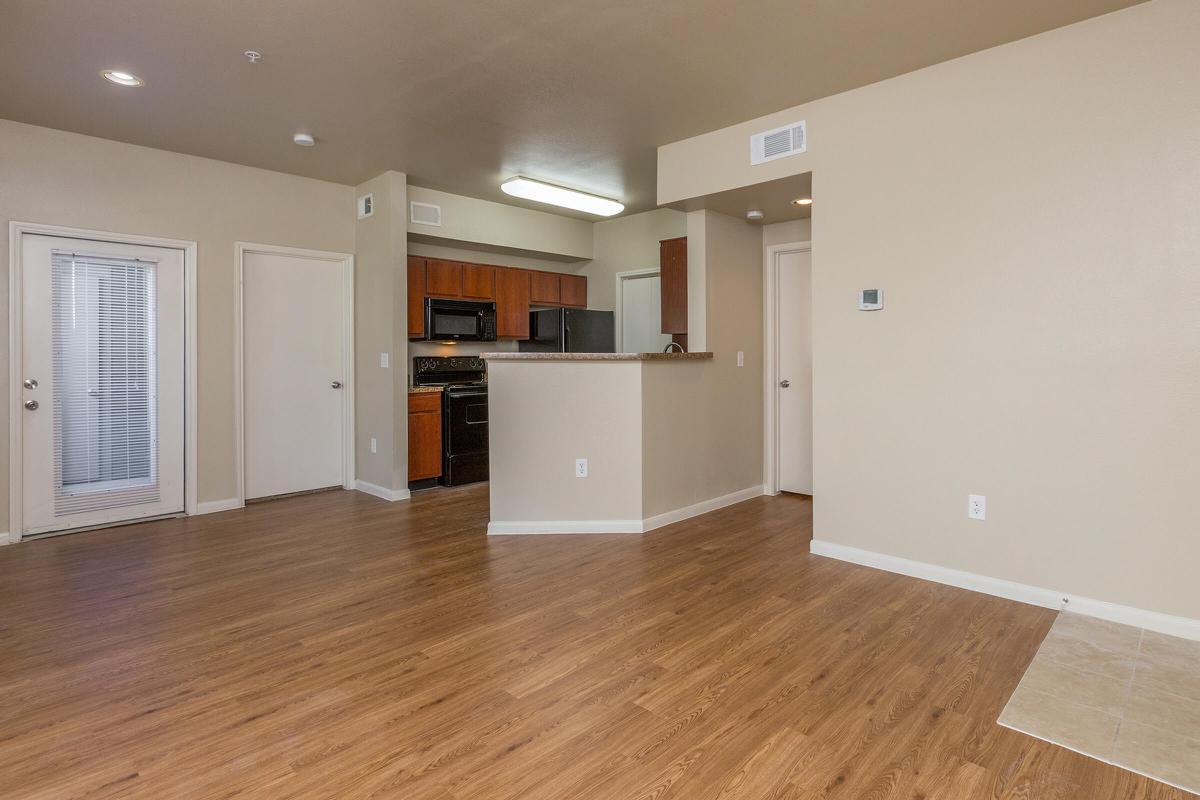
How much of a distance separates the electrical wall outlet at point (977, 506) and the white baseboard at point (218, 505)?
4953 mm

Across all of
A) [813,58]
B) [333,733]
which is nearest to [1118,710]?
[333,733]

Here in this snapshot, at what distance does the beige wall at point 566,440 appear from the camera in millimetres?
4168

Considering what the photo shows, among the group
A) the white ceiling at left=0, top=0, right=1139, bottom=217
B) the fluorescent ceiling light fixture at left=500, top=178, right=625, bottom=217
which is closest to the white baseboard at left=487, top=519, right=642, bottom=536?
the white ceiling at left=0, top=0, right=1139, bottom=217

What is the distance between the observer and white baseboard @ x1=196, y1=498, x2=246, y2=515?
15.8 feet

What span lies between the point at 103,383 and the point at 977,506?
17.7ft

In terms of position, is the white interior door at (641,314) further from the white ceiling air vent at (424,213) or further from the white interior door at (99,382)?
the white interior door at (99,382)

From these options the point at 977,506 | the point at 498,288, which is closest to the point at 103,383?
the point at 498,288

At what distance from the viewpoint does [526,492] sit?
420 cm

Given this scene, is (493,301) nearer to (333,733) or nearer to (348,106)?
(348,106)

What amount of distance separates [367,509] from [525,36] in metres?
3.49

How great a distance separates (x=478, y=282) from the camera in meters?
6.29

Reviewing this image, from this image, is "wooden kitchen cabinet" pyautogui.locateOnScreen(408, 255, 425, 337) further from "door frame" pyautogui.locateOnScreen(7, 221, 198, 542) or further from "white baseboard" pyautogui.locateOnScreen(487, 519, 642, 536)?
"white baseboard" pyautogui.locateOnScreen(487, 519, 642, 536)

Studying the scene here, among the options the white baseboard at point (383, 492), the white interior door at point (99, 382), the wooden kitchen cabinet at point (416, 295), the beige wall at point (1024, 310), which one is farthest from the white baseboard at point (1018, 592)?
the white interior door at point (99, 382)

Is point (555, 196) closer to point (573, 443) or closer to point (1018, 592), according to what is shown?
point (573, 443)
